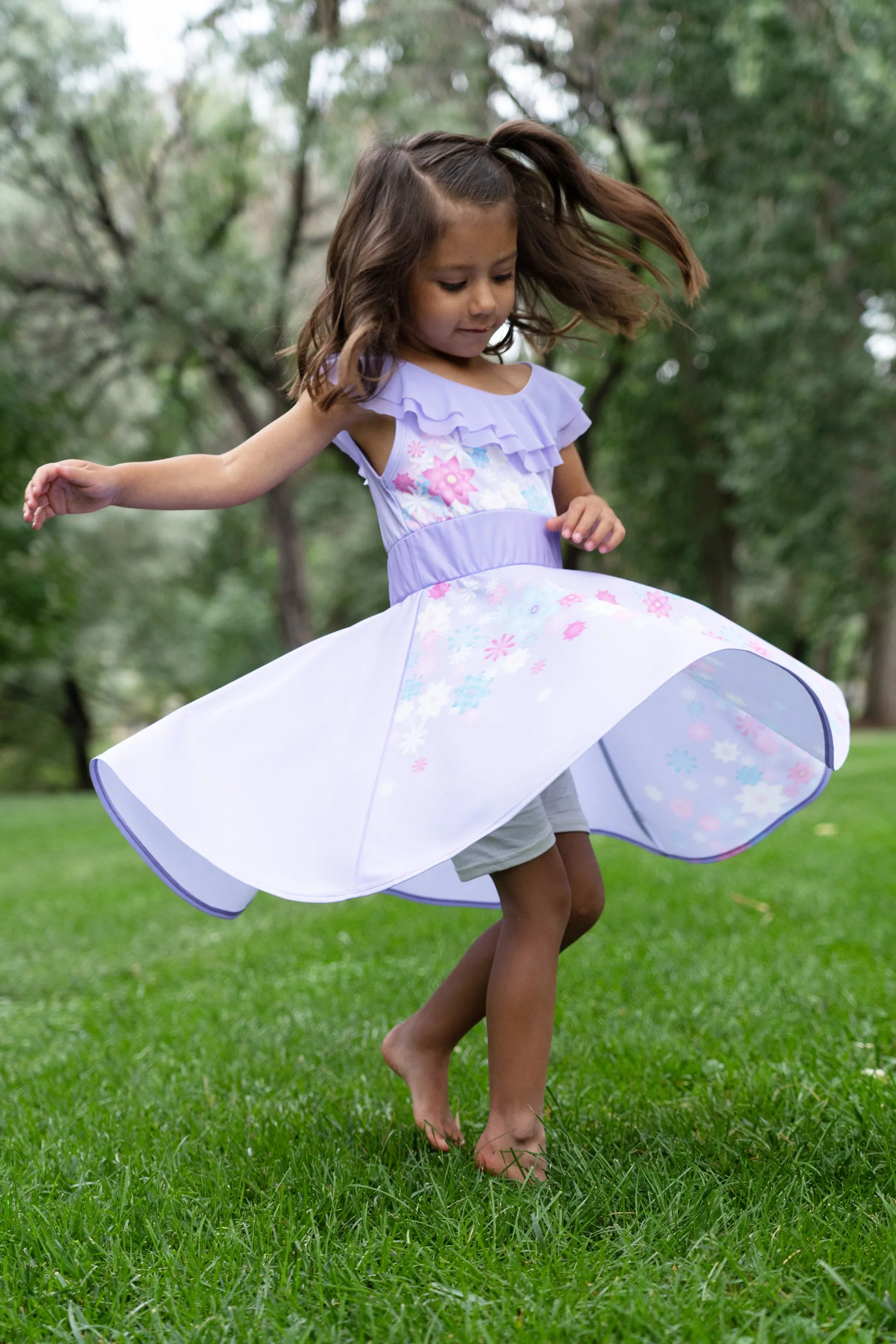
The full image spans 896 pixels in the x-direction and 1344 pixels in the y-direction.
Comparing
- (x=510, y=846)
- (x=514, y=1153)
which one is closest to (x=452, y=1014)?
(x=514, y=1153)

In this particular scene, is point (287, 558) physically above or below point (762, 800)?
below

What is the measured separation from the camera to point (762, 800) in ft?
7.99

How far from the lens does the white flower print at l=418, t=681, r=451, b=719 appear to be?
204 centimetres

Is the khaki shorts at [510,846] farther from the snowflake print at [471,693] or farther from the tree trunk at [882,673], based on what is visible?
the tree trunk at [882,673]

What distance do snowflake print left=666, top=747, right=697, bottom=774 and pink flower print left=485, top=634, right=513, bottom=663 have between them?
0.61m

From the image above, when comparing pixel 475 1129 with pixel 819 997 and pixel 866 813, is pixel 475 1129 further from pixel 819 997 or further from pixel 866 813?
pixel 866 813

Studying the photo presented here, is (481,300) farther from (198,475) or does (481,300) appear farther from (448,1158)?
(448,1158)

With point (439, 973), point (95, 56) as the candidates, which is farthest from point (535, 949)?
point (95, 56)

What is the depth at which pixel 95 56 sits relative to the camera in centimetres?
1235

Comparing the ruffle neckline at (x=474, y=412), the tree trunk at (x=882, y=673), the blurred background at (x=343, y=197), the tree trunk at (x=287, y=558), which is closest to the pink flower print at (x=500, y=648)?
Result: the ruffle neckline at (x=474, y=412)

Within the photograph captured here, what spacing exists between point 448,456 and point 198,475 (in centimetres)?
47

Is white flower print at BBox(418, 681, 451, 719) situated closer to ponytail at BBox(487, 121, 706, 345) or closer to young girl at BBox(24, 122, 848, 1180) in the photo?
young girl at BBox(24, 122, 848, 1180)

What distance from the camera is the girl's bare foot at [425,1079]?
2.31m

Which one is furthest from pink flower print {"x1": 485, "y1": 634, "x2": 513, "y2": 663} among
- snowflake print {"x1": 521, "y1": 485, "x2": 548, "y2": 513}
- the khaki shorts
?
snowflake print {"x1": 521, "y1": 485, "x2": 548, "y2": 513}
